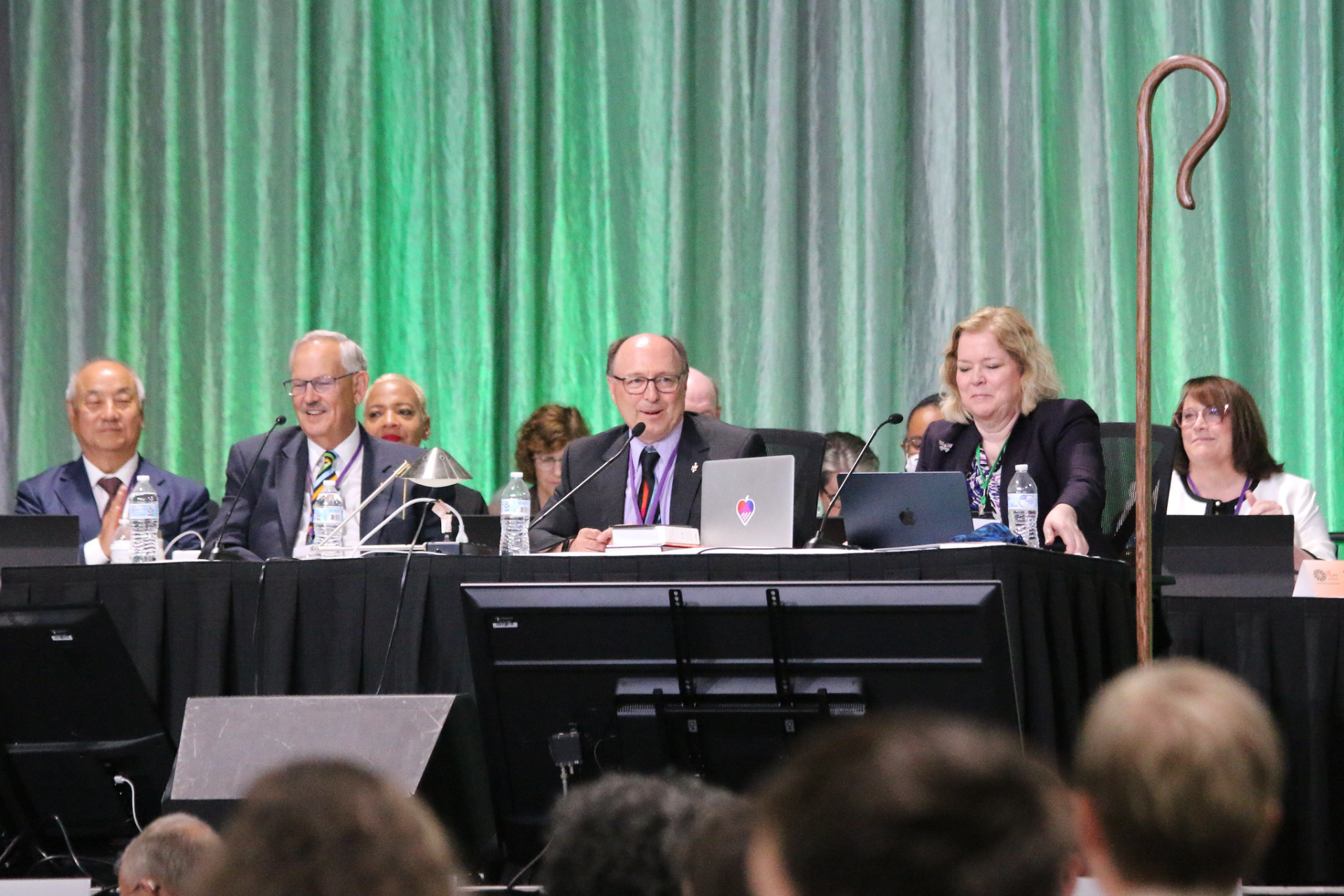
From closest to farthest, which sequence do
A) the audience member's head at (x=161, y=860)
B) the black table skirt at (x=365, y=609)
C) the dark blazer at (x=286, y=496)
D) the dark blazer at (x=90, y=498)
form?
the audience member's head at (x=161, y=860), the black table skirt at (x=365, y=609), the dark blazer at (x=286, y=496), the dark blazer at (x=90, y=498)

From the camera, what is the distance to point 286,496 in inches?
180

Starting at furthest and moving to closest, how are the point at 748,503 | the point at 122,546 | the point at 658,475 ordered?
1. the point at 658,475
2. the point at 122,546
3. the point at 748,503

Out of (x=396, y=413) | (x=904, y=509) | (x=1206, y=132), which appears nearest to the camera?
(x=1206, y=132)

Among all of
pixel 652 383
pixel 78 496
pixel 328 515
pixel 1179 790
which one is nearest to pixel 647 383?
pixel 652 383

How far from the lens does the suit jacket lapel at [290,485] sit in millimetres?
4527

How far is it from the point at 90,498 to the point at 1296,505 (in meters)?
3.78

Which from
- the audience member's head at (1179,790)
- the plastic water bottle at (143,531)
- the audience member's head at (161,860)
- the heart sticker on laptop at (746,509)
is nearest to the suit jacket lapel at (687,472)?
the heart sticker on laptop at (746,509)

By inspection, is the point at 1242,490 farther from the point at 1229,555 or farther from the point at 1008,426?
the point at 1008,426

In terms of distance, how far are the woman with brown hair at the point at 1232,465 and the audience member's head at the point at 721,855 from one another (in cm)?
434

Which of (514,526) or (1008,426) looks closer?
(514,526)

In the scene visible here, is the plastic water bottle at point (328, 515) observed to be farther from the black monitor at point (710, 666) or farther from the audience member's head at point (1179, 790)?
the audience member's head at point (1179, 790)

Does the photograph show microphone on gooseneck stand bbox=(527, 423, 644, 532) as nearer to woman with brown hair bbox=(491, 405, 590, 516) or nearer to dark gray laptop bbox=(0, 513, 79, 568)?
dark gray laptop bbox=(0, 513, 79, 568)

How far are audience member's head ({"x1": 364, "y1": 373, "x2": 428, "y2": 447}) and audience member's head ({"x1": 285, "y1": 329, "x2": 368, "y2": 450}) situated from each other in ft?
2.45

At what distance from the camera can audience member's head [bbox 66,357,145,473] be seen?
5.08 m
